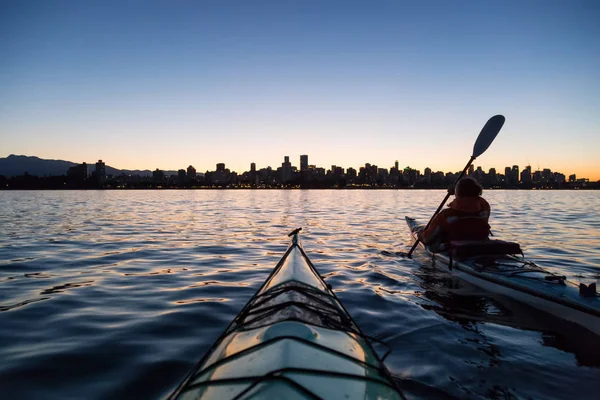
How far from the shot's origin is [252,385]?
223 centimetres

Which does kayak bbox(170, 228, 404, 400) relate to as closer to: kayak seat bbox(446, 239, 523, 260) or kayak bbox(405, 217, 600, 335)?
kayak bbox(405, 217, 600, 335)

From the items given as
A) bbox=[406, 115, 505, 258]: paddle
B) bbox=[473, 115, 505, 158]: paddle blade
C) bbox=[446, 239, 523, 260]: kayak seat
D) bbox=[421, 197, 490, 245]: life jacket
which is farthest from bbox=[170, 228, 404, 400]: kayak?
bbox=[473, 115, 505, 158]: paddle blade

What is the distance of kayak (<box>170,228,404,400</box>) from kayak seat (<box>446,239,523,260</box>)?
4.79 metres

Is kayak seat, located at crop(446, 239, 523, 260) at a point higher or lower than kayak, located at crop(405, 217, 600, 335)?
higher

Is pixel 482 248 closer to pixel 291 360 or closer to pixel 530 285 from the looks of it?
pixel 530 285

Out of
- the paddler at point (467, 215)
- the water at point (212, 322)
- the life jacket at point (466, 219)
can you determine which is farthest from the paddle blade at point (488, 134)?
the water at point (212, 322)

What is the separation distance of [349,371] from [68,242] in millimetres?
14152

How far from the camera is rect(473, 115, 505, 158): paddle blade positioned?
35.9 ft

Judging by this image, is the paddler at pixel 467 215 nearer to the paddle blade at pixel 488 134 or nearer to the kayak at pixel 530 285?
the kayak at pixel 530 285

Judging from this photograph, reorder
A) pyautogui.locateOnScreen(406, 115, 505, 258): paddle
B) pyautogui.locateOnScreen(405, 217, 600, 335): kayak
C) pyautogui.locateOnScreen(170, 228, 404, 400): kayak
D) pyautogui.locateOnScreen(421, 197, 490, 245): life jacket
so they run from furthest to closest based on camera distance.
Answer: pyautogui.locateOnScreen(406, 115, 505, 258): paddle < pyautogui.locateOnScreen(421, 197, 490, 245): life jacket < pyautogui.locateOnScreen(405, 217, 600, 335): kayak < pyautogui.locateOnScreen(170, 228, 404, 400): kayak

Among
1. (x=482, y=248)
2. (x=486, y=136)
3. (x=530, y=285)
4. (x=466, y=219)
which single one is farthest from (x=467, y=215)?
(x=486, y=136)

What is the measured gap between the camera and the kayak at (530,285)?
15.8ft

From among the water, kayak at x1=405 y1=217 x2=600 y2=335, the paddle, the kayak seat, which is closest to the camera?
the water

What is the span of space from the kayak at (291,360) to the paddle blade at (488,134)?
358 inches
